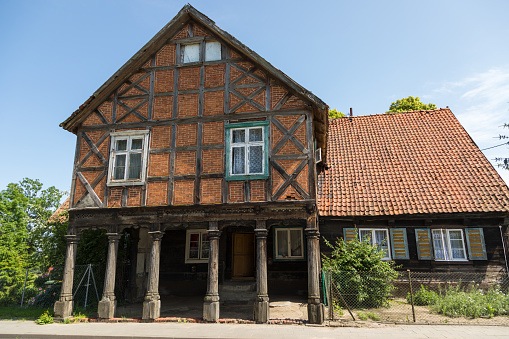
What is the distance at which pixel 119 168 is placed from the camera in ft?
38.6

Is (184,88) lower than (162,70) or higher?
lower

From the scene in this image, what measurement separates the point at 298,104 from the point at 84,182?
781 cm

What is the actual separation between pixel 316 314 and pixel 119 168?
26.0 feet

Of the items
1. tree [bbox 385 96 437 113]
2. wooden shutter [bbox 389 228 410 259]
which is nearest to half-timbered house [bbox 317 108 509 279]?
wooden shutter [bbox 389 228 410 259]

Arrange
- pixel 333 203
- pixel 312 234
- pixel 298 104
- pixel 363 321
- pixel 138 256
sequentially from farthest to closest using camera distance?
1. pixel 138 256
2. pixel 333 203
3. pixel 298 104
4. pixel 312 234
5. pixel 363 321

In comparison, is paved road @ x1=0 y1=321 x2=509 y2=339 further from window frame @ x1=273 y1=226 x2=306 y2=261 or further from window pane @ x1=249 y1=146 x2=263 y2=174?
window frame @ x1=273 y1=226 x2=306 y2=261

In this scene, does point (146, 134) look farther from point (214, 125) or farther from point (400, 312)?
point (400, 312)

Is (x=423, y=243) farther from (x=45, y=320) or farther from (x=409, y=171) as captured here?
(x=45, y=320)

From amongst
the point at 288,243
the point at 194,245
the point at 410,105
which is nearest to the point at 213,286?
the point at 288,243

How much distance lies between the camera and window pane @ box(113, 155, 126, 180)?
11.7 m

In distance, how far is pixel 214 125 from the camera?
11.4 m

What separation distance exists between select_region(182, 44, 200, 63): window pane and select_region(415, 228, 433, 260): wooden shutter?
10671 millimetres

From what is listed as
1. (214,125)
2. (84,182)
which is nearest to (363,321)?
(214,125)

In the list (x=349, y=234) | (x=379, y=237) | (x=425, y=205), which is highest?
(x=425, y=205)
